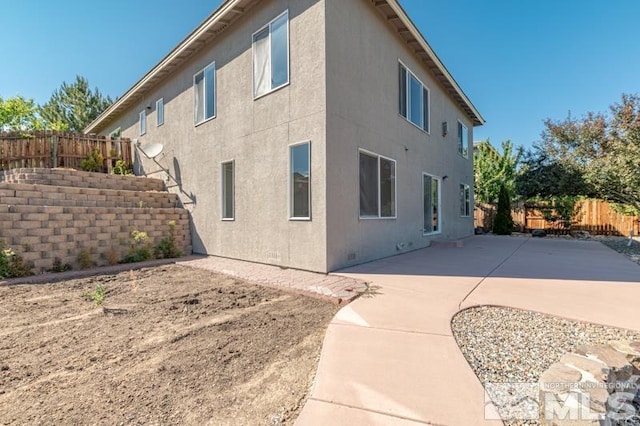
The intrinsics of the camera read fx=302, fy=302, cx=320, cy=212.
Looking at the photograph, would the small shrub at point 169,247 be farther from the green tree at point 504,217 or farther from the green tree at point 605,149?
the green tree at point 605,149

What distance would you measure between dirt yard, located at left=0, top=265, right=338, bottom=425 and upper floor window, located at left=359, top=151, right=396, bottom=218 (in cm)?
321

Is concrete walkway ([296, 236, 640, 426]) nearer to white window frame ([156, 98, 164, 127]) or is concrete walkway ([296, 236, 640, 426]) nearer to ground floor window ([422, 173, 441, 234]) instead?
ground floor window ([422, 173, 441, 234])

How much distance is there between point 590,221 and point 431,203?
10727 millimetres

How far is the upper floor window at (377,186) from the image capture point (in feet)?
22.2

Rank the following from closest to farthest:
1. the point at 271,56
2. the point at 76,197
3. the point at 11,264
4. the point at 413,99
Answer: the point at 11,264, the point at 271,56, the point at 76,197, the point at 413,99

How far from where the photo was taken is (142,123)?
11922mm

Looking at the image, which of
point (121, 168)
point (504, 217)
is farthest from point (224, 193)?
point (504, 217)

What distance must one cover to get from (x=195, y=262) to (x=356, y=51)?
19.9 ft

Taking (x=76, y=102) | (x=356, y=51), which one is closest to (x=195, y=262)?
(x=356, y=51)

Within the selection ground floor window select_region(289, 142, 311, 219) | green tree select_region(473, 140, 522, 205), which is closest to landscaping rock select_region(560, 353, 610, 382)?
ground floor window select_region(289, 142, 311, 219)

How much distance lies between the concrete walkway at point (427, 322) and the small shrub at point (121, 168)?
10.7 m

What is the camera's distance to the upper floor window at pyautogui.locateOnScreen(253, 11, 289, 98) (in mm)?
6352

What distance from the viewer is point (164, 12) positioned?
34.3ft

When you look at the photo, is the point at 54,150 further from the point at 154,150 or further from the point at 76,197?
the point at 76,197
